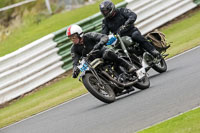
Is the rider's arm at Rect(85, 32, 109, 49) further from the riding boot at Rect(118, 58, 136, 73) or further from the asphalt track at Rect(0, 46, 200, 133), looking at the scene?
the asphalt track at Rect(0, 46, 200, 133)

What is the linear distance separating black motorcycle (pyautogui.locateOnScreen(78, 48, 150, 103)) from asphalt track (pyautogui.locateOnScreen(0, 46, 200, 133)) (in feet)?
0.65

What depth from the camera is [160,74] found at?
36.9 ft

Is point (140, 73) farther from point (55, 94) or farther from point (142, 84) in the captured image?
point (55, 94)

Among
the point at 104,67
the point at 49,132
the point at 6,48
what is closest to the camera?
the point at 49,132

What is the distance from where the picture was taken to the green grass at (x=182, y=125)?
5.93 m

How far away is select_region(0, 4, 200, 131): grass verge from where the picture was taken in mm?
11448

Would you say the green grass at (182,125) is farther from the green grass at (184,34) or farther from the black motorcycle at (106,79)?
the green grass at (184,34)

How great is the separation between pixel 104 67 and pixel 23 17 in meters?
9.47

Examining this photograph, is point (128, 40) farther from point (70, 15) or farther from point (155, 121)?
point (70, 15)

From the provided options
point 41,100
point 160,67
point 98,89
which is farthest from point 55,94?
point 98,89

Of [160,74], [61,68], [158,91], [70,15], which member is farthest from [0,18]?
[158,91]

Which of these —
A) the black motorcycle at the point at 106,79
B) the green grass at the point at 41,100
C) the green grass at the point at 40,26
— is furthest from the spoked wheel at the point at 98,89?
the green grass at the point at 40,26

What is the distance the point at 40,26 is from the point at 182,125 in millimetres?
11841

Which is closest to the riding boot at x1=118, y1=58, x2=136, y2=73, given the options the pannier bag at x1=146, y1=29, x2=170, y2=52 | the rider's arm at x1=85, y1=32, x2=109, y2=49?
the rider's arm at x1=85, y1=32, x2=109, y2=49
